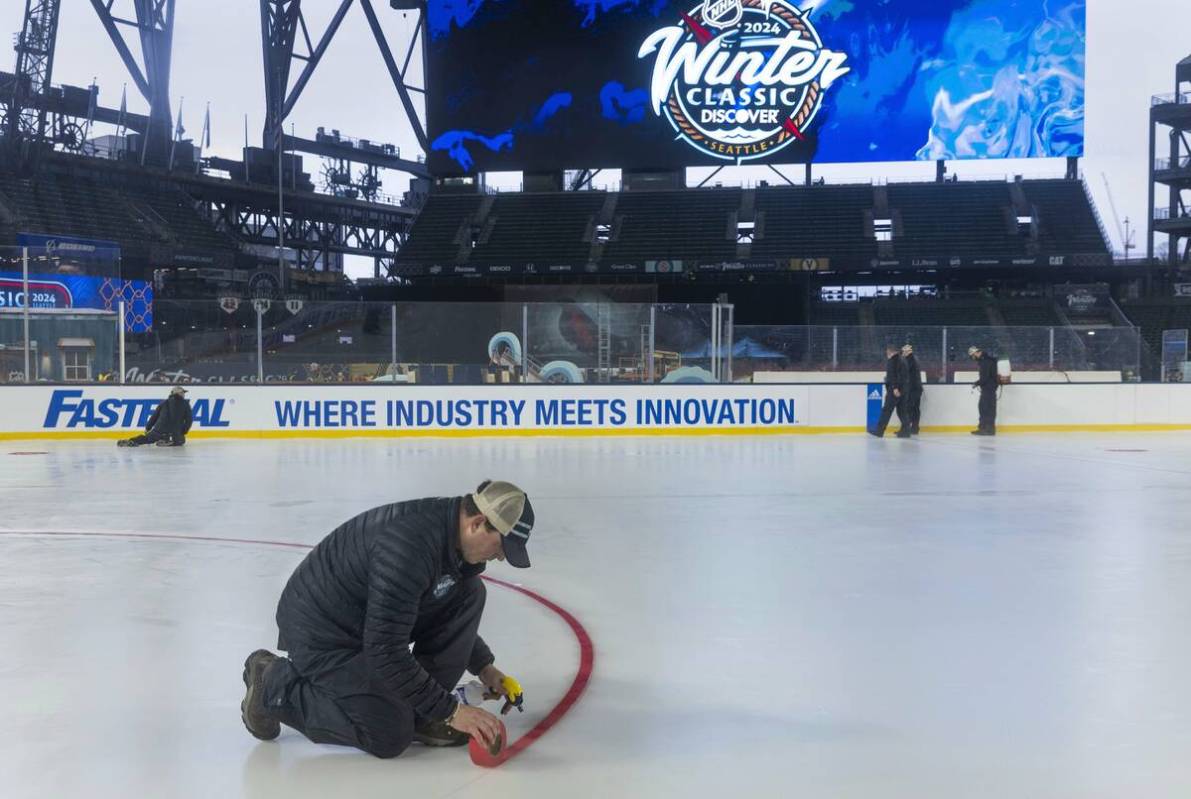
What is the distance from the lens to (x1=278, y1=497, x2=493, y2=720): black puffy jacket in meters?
3.29

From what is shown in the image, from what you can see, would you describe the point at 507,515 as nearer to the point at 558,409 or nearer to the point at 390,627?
the point at 390,627

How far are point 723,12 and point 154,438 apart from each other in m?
23.7

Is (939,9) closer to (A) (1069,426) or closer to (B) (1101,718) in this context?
(A) (1069,426)

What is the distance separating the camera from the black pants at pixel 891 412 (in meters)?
18.8

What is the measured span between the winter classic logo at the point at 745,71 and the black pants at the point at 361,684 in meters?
32.0

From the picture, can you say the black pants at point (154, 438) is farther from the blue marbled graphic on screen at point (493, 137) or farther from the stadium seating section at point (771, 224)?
the stadium seating section at point (771, 224)

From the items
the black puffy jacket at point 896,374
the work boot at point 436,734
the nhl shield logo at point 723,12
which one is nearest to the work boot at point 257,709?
the work boot at point 436,734

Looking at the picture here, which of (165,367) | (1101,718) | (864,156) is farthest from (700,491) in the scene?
(864,156)

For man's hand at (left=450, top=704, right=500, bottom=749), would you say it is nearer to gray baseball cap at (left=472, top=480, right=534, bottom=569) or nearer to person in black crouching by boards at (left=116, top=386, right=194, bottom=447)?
gray baseball cap at (left=472, top=480, right=534, bottom=569)

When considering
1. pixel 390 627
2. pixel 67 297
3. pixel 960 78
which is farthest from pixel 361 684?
pixel 960 78

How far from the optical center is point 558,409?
1912 cm

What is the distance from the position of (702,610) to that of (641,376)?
13703 mm

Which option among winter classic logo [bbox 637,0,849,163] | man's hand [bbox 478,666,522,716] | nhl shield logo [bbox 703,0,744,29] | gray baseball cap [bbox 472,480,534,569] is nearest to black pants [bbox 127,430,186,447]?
man's hand [bbox 478,666,522,716]

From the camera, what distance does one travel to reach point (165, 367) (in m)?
18.0
